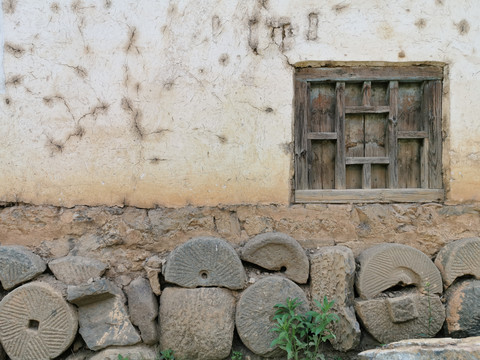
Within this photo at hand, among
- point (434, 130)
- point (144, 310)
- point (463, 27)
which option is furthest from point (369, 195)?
point (144, 310)

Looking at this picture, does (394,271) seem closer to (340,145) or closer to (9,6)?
(340,145)

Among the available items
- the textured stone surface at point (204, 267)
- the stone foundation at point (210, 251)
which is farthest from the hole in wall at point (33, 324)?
the textured stone surface at point (204, 267)

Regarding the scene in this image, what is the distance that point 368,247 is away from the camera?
3070 millimetres

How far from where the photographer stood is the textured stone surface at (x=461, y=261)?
2977 mm

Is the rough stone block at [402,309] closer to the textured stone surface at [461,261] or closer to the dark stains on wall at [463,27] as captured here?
the textured stone surface at [461,261]

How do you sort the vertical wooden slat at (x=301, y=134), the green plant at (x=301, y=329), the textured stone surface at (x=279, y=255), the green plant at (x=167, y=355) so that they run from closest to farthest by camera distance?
the green plant at (x=301, y=329)
the green plant at (x=167, y=355)
the textured stone surface at (x=279, y=255)
the vertical wooden slat at (x=301, y=134)

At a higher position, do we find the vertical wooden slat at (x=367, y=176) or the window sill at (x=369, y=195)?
the vertical wooden slat at (x=367, y=176)

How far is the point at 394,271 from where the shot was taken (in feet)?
9.61

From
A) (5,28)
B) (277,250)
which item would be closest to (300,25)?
(277,250)

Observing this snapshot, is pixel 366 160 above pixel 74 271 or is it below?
above

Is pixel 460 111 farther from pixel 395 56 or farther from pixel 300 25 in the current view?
pixel 300 25

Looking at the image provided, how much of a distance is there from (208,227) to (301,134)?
88 centimetres

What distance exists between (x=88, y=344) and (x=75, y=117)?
1.42 m

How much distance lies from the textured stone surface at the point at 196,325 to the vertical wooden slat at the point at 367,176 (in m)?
1.23
